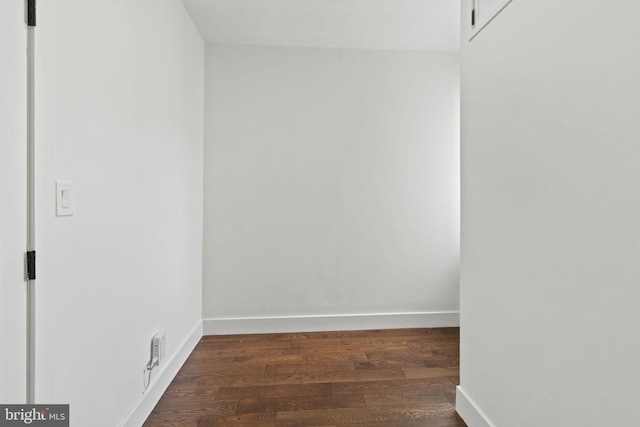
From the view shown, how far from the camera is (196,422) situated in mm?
1670

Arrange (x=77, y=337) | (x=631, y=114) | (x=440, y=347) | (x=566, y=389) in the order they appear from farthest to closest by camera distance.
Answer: (x=440, y=347)
(x=77, y=337)
(x=566, y=389)
(x=631, y=114)

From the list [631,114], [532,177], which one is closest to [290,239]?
[532,177]

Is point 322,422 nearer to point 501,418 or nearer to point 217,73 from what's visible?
point 501,418

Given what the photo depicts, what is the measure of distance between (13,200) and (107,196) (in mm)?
471

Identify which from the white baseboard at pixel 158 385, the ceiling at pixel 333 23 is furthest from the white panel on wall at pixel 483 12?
the white baseboard at pixel 158 385

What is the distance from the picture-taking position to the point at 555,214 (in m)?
1.06

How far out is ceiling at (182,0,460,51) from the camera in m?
2.28

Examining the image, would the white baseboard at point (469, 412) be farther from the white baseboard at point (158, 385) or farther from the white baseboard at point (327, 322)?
the white baseboard at point (158, 385)

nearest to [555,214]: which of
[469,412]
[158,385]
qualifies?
[469,412]

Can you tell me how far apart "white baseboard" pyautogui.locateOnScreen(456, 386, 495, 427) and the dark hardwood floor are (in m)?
0.05

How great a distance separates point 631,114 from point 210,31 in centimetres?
278

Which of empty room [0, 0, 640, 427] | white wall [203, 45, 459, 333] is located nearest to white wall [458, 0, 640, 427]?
empty room [0, 0, 640, 427]

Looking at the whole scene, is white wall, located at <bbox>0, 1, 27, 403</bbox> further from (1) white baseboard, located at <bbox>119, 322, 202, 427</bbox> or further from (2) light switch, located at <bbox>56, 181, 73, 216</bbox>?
(1) white baseboard, located at <bbox>119, 322, 202, 427</bbox>

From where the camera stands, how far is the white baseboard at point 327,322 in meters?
2.80
